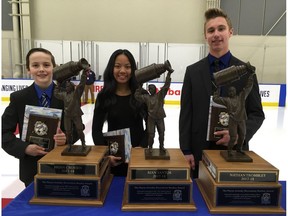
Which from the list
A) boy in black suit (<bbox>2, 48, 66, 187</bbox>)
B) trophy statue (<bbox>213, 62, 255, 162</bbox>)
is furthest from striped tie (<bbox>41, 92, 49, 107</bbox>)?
trophy statue (<bbox>213, 62, 255, 162</bbox>)

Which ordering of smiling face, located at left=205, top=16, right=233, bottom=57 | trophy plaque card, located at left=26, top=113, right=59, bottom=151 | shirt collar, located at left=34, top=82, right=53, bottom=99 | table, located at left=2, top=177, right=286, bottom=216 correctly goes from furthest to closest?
shirt collar, located at left=34, top=82, right=53, bottom=99
smiling face, located at left=205, top=16, right=233, bottom=57
trophy plaque card, located at left=26, top=113, right=59, bottom=151
table, located at left=2, top=177, right=286, bottom=216

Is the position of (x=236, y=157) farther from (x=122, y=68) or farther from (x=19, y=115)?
(x=19, y=115)

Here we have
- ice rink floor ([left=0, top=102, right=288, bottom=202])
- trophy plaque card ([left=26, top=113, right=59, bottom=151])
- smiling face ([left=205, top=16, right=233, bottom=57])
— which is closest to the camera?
trophy plaque card ([left=26, top=113, right=59, bottom=151])

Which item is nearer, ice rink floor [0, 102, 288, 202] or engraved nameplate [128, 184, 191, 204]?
engraved nameplate [128, 184, 191, 204]

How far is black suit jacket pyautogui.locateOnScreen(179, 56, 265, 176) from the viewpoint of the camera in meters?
1.79

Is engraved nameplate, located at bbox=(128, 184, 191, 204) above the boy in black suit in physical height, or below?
below

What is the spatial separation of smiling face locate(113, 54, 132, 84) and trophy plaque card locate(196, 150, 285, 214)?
2.93 ft

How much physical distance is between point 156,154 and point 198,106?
55 centimetres

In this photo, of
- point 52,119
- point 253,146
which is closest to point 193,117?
point 52,119

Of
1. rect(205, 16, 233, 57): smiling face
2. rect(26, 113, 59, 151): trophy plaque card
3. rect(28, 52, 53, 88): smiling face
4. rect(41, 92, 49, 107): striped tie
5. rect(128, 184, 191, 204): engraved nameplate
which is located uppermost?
rect(205, 16, 233, 57): smiling face

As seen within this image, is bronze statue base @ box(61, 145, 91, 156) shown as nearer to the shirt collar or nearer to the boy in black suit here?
the boy in black suit

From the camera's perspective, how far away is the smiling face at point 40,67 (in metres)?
1.76

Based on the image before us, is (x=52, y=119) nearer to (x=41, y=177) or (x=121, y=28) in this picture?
(x=41, y=177)

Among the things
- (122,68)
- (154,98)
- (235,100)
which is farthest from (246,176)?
(122,68)
